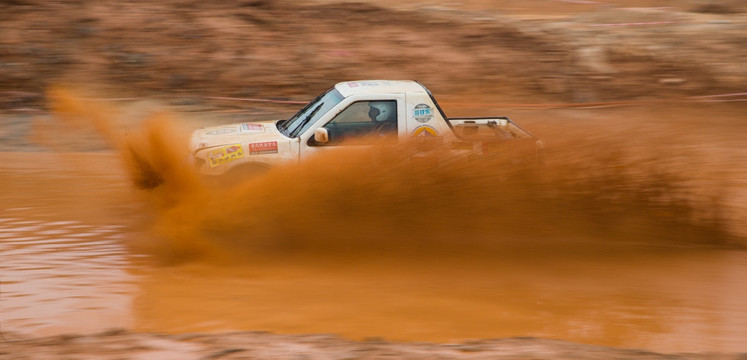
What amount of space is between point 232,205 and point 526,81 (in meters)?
9.27

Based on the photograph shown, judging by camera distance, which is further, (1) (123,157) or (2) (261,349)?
(1) (123,157)

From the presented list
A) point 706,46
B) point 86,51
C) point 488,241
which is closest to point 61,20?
point 86,51

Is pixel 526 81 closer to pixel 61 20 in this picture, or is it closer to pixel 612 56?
pixel 612 56

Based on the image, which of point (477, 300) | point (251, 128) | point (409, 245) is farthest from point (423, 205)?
point (251, 128)

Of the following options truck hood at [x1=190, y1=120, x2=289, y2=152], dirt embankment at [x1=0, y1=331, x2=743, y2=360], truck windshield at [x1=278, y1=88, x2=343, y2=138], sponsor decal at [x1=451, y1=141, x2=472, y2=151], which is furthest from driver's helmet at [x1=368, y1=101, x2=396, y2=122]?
dirt embankment at [x1=0, y1=331, x2=743, y2=360]

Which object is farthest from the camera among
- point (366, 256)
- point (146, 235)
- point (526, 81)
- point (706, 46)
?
point (706, 46)

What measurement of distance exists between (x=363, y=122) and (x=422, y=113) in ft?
1.97

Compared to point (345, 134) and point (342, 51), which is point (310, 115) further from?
point (342, 51)

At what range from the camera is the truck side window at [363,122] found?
7.90 meters

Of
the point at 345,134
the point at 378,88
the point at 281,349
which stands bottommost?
the point at 281,349

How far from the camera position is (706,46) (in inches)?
648

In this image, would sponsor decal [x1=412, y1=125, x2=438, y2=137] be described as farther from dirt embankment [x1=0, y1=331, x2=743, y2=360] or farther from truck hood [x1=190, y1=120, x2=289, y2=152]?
dirt embankment [x1=0, y1=331, x2=743, y2=360]

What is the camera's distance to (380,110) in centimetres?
796

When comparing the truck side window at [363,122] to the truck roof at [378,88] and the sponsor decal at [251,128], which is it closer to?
the truck roof at [378,88]
